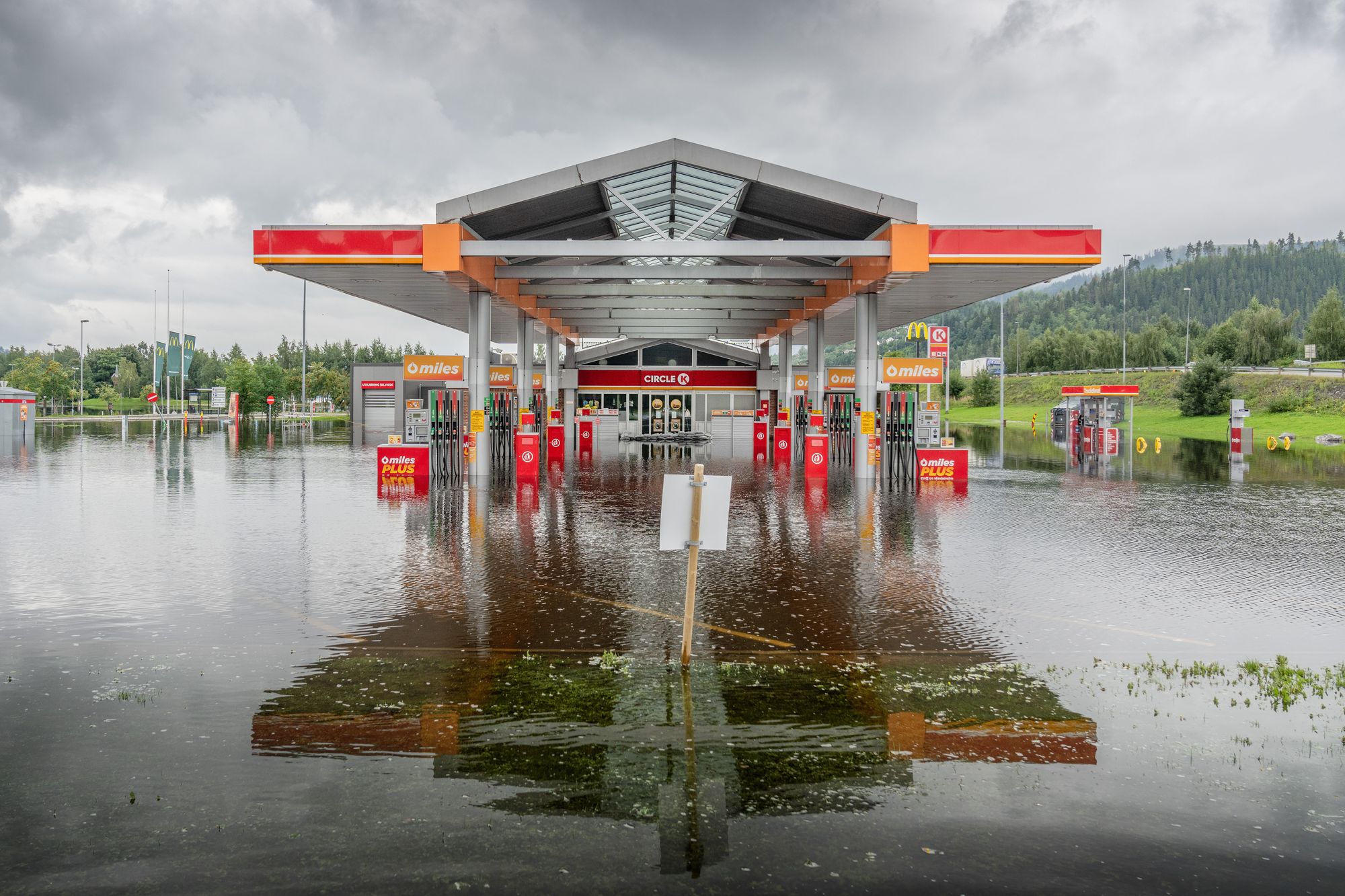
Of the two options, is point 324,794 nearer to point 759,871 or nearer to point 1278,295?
point 759,871

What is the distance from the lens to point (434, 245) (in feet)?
57.1

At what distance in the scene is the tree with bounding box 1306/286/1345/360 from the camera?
2788 inches

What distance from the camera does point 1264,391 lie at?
5769 cm

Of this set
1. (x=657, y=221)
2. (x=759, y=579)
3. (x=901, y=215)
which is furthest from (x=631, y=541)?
(x=657, y=221)

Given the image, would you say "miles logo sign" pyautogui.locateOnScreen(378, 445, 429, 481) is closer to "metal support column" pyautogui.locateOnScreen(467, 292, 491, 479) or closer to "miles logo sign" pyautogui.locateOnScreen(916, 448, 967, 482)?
"metal support column" pyautogui.locateOnScreen(467, 292, 491, 479)

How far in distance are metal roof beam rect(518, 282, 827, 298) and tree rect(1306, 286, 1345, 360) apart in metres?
64.8

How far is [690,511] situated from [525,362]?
23.5 metres

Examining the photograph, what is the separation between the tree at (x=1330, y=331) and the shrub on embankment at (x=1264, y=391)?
1163cm

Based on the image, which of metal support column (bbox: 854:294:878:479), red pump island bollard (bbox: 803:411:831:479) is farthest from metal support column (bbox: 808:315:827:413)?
metal support column (bbox: 854:294:878:479)

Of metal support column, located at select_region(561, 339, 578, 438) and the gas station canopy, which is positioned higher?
the gas station canopy

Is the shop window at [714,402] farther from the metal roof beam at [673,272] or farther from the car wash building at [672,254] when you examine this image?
the metal roof beam at [673,272]

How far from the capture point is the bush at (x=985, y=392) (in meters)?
86.2

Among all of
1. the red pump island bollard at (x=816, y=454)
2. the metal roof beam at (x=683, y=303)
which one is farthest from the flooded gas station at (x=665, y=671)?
the metal roof beam at (x=683, y=303)

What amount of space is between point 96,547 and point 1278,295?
216 metres
